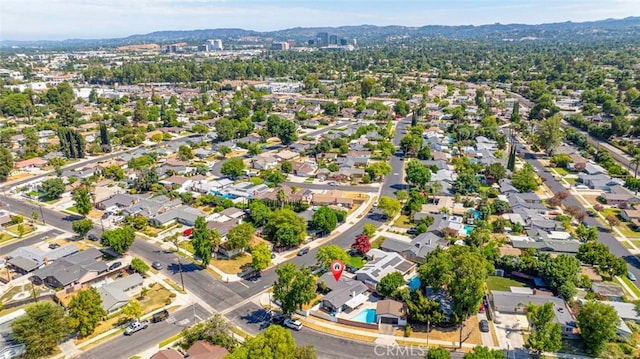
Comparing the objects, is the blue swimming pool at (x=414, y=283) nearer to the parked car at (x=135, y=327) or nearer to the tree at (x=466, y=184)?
the tree at (x=466, y=184)

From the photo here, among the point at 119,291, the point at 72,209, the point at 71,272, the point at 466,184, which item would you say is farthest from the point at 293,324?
the point at 72,209

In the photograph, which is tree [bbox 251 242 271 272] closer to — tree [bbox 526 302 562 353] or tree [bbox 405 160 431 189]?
tree [bbox 526 302 562 353]

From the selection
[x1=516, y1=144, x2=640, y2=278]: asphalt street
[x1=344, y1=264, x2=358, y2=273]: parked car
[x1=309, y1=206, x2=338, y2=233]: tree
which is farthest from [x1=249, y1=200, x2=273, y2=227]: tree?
[x1=516, y1=144, x2=640, y2=278]: asphalt street

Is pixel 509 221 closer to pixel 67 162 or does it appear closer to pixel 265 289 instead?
pixel 265 289

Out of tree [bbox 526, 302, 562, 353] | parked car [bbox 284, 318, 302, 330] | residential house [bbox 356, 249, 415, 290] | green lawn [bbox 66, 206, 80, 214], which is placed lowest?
green lawn [bbox 66, 206, 80, 214]

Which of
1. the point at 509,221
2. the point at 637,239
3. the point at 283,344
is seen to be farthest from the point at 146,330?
the point at 637,239
